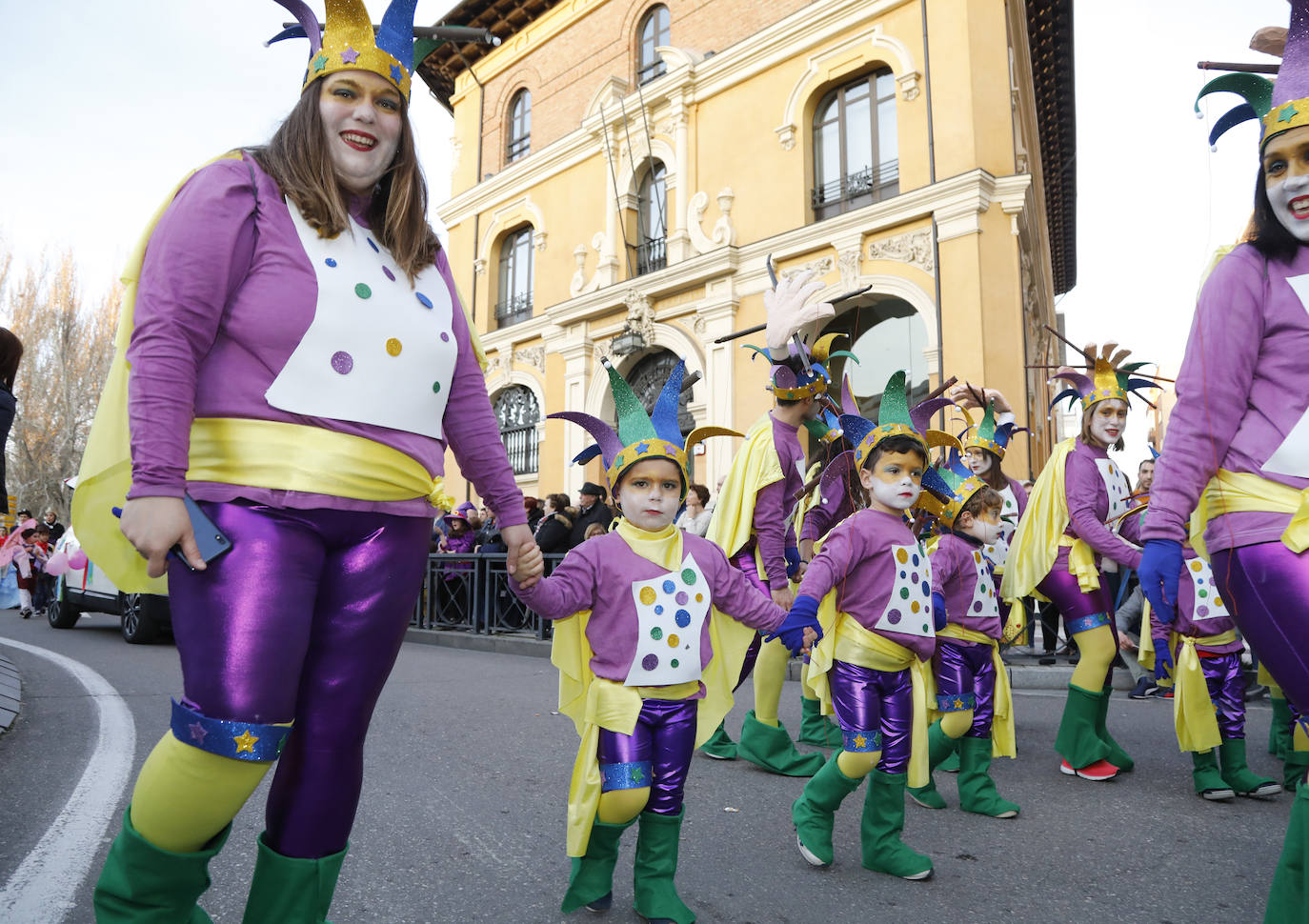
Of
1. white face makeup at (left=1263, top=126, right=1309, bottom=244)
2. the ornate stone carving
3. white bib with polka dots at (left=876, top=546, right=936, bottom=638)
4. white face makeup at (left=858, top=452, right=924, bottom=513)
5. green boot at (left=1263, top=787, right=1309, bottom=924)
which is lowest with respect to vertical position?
green boot at (left=1263, top=787, right=1309, bottom=924)

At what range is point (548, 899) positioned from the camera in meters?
2.79

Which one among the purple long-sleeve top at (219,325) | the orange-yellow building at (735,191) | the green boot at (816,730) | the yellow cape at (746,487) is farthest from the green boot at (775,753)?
the orange-yellow building at (735,191)

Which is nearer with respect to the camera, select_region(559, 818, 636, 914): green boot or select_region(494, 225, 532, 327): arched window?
select_region(559, 818, 636, 914): green boot

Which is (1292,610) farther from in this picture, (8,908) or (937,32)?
(937,32)

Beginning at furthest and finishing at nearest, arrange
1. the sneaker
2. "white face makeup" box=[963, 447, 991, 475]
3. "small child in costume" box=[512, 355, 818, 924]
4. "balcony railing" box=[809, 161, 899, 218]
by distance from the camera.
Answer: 1. "balcony railing" box=[809, 161, 899, 218]
2. the sneaker
3. "white face makeup" box=[963, 447, 991, 475]
4. "small child in costume" box=[512, 355, 818, 924]

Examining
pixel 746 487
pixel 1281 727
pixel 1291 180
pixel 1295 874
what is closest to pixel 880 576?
pixel 746 487

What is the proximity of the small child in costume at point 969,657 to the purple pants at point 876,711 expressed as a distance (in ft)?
2.07

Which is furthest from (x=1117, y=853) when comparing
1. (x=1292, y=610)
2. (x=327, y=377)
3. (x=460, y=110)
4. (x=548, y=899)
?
(x=460, y=110)

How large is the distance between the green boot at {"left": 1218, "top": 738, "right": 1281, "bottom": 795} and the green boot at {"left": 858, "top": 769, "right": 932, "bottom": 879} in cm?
208

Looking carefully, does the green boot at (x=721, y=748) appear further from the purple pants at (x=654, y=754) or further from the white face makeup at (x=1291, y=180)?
the white face makeup at (x=1291, y=180)

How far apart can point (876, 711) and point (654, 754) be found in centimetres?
96

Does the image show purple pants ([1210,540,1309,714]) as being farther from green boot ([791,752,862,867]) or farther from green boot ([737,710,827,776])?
green boot ([737,710,827,776])

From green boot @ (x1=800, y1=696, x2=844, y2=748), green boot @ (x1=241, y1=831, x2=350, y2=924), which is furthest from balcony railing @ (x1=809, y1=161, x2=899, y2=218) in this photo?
green boot @ (x1=241, y1=831, x2=350, y2=924)

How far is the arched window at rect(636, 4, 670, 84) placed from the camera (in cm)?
1894
